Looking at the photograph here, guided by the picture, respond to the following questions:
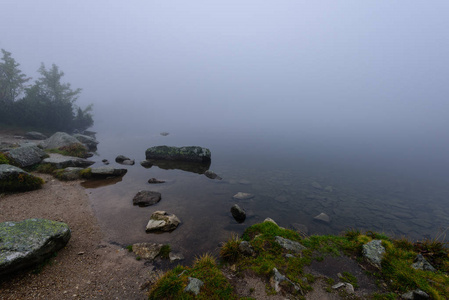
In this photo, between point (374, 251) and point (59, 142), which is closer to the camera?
point (374, 251)

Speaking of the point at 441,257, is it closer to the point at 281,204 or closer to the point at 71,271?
the point at 281,204

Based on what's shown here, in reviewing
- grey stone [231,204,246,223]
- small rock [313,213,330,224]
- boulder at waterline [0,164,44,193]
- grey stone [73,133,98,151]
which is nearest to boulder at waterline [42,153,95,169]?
boulder at waterline [0,164,44,193]

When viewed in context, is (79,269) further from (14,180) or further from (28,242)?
(14,180)

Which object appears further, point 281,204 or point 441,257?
point 281,204

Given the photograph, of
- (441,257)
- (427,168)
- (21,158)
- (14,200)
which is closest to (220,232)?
(441,257)

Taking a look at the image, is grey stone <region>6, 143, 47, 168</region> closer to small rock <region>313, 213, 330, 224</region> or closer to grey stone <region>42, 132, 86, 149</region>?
grey stone <region>42, 132, 86, 149</region>

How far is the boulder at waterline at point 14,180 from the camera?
45.5ft

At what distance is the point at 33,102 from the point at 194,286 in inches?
2388

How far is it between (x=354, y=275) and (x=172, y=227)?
9866 mm

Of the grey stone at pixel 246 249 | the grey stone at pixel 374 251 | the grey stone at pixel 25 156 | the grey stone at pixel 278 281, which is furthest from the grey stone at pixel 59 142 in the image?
the grey stone at pixel 374 251

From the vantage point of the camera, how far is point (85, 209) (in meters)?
13.4

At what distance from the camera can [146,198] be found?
1519cm

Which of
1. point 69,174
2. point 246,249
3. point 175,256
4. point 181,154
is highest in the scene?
point 181,154

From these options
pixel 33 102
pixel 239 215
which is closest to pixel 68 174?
pixel 239 215
